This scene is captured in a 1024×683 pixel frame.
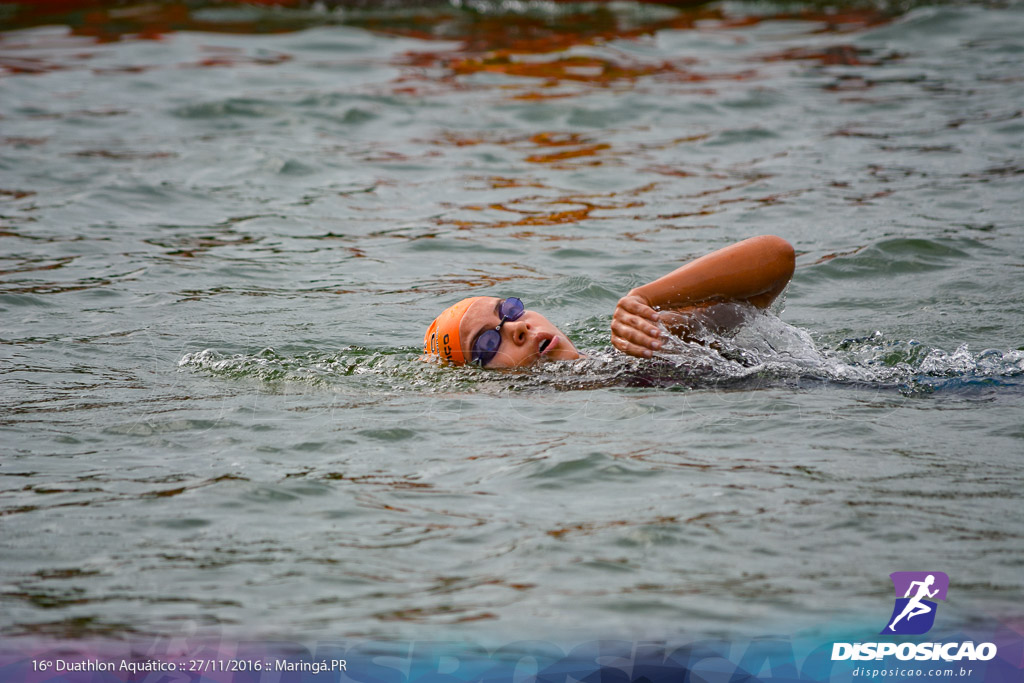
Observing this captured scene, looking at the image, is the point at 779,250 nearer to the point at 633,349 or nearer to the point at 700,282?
the point at 700,282

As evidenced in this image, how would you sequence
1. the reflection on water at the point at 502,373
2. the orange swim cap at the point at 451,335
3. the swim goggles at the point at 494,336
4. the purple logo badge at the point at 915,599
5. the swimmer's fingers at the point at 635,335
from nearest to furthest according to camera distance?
the purple logo badge at the point at 915,599 → the reflection on water at the point at 502,373 → the swimmer's fingers at the point at 635,335 → the swim goggles at the point at 494,336 → the orange swim cap at the point at 451,335

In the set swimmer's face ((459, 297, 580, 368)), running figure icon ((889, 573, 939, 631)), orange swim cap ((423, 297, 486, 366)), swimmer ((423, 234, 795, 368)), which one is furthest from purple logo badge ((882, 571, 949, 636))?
orange swim cap ((423, 297, 486, 366))

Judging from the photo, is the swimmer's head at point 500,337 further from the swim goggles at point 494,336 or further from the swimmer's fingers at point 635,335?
the swimmer's fingers at point 635,335

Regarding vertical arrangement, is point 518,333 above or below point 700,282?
below

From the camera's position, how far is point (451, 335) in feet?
20.6

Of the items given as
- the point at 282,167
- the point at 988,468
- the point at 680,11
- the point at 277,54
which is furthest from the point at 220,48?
the point at 988,468

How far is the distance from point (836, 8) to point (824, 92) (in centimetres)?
664

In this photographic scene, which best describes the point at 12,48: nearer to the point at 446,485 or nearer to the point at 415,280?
the point at 415,280

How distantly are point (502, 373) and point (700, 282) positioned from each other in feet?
4.19

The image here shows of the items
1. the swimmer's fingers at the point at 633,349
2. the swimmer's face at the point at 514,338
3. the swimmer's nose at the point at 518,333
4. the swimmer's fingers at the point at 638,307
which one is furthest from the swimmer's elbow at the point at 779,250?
the swimmer's nose at the point at 518,333

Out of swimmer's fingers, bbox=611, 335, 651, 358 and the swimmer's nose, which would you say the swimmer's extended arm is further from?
the swimmer's nose

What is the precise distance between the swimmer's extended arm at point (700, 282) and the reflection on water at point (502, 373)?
31 centimetres

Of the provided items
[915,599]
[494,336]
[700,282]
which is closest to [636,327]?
[700,282]

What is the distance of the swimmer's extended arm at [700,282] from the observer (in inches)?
220
